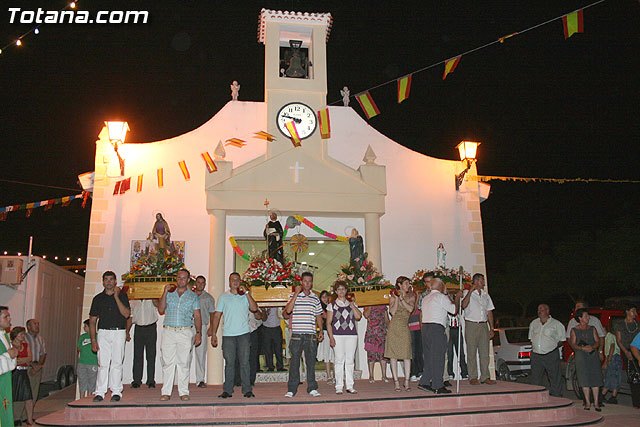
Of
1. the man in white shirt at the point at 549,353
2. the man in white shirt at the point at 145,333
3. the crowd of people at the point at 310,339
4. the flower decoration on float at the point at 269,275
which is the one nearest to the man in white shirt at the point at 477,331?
the crowd of people at the point at 310,339

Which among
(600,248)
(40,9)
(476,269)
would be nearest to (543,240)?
(600,248)

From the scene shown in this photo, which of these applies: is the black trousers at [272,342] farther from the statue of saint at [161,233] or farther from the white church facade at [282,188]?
the statue of saint at [161,233]

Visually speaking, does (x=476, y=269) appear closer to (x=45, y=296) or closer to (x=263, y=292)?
(x=263, y=292)

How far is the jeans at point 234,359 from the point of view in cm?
862

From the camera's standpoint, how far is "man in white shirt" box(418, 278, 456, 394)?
8.84 m

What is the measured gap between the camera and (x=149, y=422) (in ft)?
25.2

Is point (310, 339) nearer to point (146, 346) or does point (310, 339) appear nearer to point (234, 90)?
point (146, 346)

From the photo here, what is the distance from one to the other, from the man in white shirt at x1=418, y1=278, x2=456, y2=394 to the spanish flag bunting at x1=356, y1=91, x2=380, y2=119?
14.1ft

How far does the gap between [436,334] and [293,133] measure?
5.63m

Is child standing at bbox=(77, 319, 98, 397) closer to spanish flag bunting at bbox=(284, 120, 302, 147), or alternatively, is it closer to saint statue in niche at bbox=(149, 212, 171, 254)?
saint statue in niche at bbox=(149, 212, 171, 254)

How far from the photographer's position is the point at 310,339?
8.76 m

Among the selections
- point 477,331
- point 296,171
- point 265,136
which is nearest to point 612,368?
point 477,331

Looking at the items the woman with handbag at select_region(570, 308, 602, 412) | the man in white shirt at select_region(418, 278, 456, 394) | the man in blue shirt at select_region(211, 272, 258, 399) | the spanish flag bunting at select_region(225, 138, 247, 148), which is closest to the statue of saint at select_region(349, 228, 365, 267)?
the spanish flag bunting at select_region(225, 138, 247, 148)

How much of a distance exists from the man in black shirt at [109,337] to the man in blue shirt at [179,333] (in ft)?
1.83
